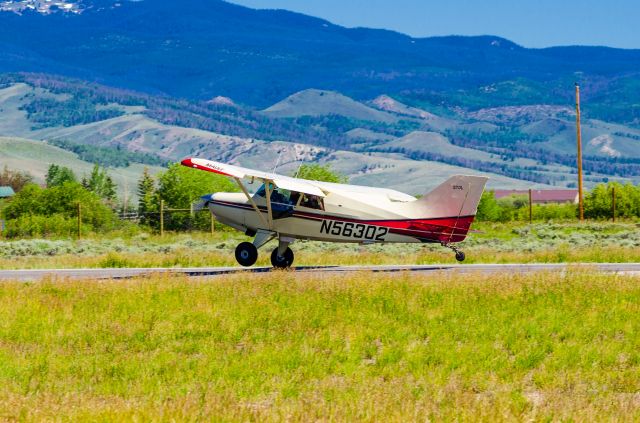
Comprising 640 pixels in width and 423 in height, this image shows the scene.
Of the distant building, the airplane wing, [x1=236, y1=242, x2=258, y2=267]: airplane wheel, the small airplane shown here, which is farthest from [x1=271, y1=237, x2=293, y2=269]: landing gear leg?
the distant building

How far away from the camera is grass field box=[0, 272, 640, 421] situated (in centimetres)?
1229

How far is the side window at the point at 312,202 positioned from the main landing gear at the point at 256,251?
3.62ft

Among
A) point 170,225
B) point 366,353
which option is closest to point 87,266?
point 366,353

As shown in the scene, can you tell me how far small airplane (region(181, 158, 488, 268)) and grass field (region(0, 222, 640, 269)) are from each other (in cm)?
287

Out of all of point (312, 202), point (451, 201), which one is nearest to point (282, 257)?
point (312, 202)

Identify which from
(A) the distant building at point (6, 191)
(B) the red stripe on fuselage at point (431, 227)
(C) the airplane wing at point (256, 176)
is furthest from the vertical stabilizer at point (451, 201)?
(A) the distant building at point (6, 191)

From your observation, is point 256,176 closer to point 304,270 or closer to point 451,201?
point 304,270

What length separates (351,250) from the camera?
127 ft

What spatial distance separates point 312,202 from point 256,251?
7.32ft

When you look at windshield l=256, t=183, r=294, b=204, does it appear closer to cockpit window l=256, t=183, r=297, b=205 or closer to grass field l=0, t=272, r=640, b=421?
cockpit window l=256, t=183, r=297, b=205

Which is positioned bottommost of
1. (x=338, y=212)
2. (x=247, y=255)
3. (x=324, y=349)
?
(x=324, y=349)

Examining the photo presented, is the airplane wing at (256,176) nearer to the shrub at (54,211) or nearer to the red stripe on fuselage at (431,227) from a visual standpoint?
the red stripe on fuselage at (431,227)

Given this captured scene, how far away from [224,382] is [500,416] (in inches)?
158

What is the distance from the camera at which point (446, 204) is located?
91.9ft
